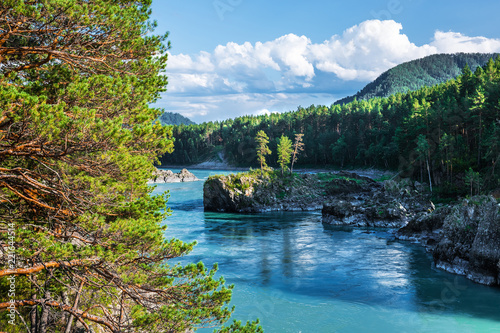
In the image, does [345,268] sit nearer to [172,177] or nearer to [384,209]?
[384,209]

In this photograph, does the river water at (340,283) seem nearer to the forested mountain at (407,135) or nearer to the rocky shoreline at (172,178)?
the forested mountain at (407,135)

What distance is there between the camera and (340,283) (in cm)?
2653

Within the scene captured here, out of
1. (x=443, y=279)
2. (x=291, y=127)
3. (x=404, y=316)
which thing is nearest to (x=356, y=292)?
(x=404, y=316)

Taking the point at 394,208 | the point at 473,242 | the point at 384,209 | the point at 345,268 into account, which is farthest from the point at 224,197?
the point at 473,242

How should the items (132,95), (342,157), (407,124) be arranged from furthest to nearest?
(342,157) → (407,124) → (132,95)

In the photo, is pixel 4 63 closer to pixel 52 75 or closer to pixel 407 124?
pixel 52 75

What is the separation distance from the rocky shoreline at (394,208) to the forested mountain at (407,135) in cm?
778

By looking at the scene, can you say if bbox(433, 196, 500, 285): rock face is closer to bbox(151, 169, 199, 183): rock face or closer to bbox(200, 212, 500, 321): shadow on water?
bbox(200, 212, 500, 321): shadow on water

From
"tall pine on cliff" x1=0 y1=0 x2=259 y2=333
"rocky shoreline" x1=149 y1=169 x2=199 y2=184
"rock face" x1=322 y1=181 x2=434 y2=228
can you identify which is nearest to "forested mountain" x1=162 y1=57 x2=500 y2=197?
"rock face" x1=322 y1=181 x2=434 y2=228

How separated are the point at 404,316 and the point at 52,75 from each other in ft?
72.1

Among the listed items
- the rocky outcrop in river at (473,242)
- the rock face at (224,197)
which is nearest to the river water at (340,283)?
the rocky outcrop in river at (473,242)

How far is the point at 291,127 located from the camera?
15112 centimetres

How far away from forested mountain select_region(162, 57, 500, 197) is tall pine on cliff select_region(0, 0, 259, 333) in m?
49.1

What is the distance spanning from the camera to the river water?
68.1 feet
